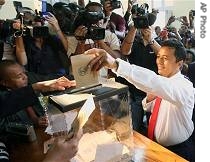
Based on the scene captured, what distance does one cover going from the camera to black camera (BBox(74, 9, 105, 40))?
1755 mm

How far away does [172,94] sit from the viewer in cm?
120

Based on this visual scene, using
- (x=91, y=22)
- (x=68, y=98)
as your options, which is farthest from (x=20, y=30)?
(x=68, y=98)

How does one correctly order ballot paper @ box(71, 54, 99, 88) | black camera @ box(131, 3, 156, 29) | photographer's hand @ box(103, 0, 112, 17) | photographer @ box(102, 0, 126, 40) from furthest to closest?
1. photographer @ box(102, 0, 126, 40)
2. photographer's hand @ box(103, 0, 112, 17)
3. black camera @ box(131, 3, 156, 29)
4. ballot paper @ box(71, 54, 99, 88)

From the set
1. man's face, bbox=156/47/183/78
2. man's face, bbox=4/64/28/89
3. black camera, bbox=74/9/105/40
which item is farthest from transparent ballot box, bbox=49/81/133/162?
black camera, bbox=74/9/105/40

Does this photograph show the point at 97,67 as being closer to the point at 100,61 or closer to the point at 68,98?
the point at 100,61

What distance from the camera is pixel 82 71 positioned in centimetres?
92

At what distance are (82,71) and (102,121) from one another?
456 millimetres

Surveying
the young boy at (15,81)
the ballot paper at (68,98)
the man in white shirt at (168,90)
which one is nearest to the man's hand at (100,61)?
the man in white shirt at (168,90)

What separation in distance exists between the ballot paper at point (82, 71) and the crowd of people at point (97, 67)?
0.03m

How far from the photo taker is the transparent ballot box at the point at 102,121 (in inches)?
39.3

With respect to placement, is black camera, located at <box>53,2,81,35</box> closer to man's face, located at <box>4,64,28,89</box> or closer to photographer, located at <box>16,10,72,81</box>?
photographer, located at <box>16,10,72,81</box>

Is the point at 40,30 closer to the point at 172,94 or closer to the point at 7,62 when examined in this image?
the point at 7,62

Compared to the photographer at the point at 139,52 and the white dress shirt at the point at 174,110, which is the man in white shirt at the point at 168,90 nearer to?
the white dress shirt at the point at 174,110
